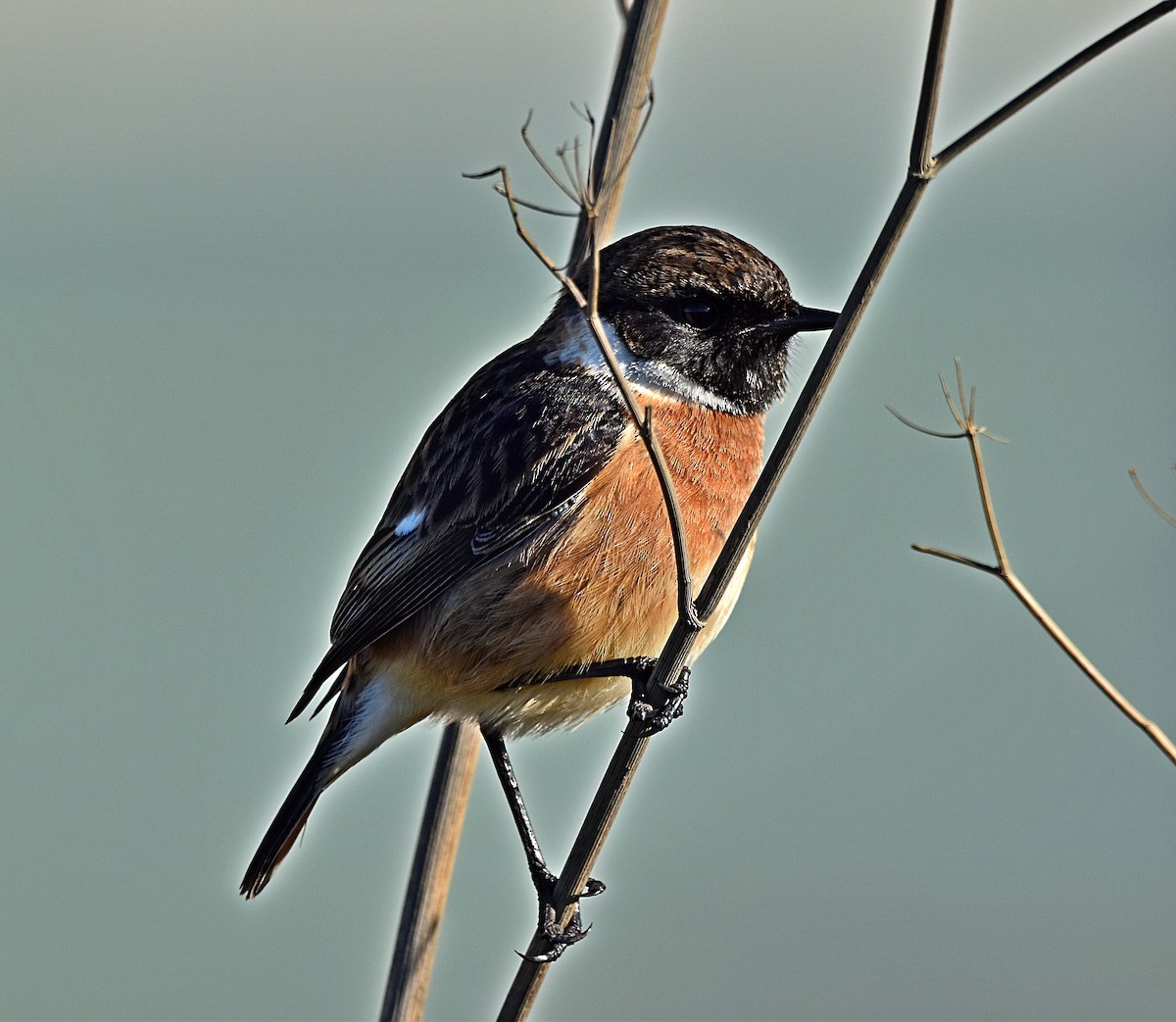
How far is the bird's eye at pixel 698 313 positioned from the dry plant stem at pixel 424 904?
4.90 feet

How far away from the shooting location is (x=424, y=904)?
3436mm

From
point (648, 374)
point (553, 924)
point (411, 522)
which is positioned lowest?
point (553, 924)

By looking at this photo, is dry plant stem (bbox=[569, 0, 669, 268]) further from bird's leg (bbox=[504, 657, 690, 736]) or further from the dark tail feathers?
the dark tail feathers

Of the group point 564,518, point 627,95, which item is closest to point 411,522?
point 564,518

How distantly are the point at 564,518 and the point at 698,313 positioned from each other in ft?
2.53

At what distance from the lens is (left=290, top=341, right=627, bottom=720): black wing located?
376cm

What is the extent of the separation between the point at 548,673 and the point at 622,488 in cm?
55

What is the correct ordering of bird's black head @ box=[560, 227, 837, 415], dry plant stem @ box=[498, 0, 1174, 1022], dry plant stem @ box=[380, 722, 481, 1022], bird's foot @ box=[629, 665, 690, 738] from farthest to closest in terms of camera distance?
bird's black head @ box=[560, 227, 837, 415]
dry plant stem @ box=[380, 722, 481, 1022]
bird's foot @ box=[629, 665, 690, 738]
dry plant stem @ box=[498, 0, 1174, 1022]

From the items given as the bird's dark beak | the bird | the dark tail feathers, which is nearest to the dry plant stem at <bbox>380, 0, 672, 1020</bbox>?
the bird

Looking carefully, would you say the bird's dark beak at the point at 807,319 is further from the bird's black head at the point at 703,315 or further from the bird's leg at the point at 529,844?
the bird's leg at the point at 529,844

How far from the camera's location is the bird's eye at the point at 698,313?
3.95 metres

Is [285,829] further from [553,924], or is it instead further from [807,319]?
[807,319]

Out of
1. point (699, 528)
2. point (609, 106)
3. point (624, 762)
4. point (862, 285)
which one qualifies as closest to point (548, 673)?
point (699, 528)

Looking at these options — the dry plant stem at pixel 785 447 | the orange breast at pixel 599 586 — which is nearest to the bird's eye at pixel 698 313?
the orange breast at pixel 599 586
